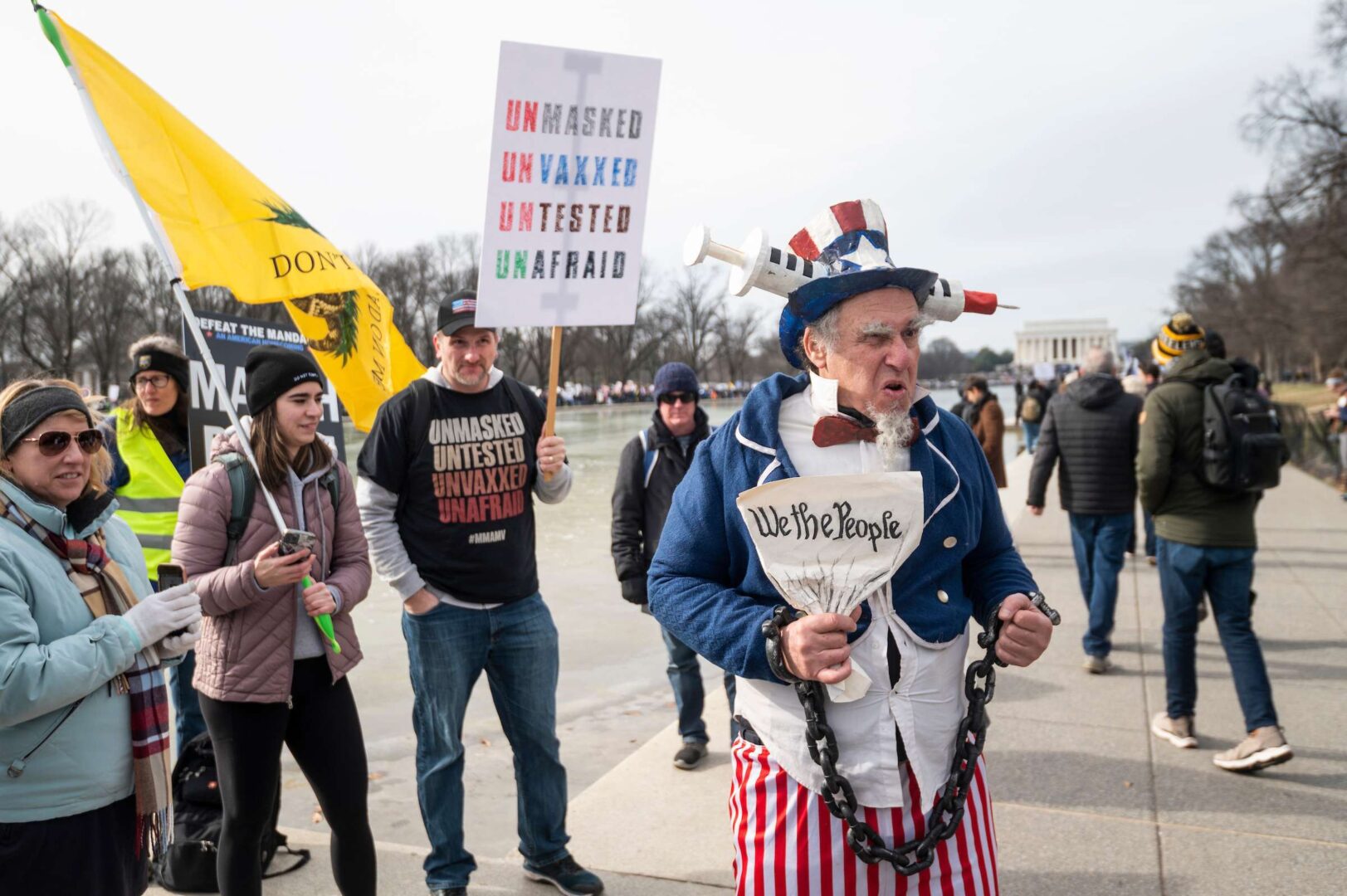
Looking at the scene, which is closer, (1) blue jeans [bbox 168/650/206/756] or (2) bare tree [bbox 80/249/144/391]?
(1) blue jeans [bbox 168/650/206/756]

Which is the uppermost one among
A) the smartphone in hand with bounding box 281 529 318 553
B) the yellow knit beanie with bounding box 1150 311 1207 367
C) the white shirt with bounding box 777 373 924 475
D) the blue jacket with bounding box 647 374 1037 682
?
the yellow knit beanie with bounding box 1150 311 1207 367

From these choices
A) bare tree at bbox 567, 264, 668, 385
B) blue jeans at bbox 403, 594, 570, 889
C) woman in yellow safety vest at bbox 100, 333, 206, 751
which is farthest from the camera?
bare tree at bbox 567, 264, 668, 385

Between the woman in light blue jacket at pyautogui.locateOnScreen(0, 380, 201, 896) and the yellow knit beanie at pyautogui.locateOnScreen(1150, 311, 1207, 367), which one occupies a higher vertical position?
the yellow knit beanie at pyautogui.locateOnScreen(1150, 311, 1207, 367)

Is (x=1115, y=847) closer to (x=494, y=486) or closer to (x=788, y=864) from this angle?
(x=788, y=864)

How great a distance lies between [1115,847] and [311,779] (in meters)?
2.96

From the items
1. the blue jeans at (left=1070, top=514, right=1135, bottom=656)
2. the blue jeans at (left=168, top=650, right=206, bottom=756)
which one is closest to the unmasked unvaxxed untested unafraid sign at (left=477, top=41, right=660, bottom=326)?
the blue jeans at (left=168, top=650, right=206, bottom=756)

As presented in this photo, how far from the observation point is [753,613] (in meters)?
2.03

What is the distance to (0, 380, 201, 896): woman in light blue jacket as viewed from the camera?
229 cm

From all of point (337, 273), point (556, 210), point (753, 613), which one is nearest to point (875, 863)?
point (753, 613)

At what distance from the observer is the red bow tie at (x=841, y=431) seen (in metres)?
2.08

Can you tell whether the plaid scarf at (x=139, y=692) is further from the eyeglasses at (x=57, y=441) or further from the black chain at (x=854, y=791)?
the black chain at (x=854, y=791)

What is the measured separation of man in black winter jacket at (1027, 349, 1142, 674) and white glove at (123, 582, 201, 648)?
5320 mm

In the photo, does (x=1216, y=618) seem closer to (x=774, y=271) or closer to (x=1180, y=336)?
(x=1180, y=336)

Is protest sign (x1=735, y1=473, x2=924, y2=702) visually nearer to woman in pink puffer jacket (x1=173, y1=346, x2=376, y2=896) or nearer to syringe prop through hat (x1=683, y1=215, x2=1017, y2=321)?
syringe prop through hat (x1=683, y1=215, x2=1017, y2=321)
